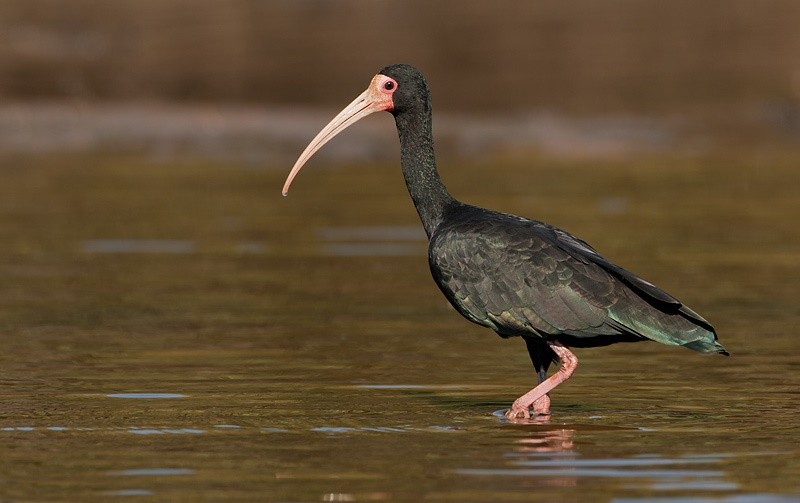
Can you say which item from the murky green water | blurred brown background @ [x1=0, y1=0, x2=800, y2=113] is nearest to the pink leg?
the murky green water

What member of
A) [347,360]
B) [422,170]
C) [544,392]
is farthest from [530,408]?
[347,360]

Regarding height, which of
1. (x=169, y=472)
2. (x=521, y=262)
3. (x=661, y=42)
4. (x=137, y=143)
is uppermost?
(x=661, y=42)

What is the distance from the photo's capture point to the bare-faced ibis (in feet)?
34.8

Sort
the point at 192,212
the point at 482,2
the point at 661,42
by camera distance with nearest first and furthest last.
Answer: the point at 192,212, the point at 661,42, the point at 482,2

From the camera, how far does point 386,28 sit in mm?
51094

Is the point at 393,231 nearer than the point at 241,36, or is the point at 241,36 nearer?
the point at 393,231

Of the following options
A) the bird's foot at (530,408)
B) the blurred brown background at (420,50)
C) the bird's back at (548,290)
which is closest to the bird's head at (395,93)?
the bird's back at (548,290)

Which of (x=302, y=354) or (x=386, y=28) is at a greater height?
(x=386, y=28)

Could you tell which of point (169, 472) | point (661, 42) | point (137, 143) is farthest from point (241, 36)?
point (169, 472)

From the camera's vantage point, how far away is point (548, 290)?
1088 centimetres

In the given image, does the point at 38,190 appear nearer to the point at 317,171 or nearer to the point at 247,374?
the point at 317,171

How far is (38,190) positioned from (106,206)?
184 centimetres

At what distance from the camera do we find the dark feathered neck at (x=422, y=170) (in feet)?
39.3

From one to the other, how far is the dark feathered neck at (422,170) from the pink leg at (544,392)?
53.4 inches
